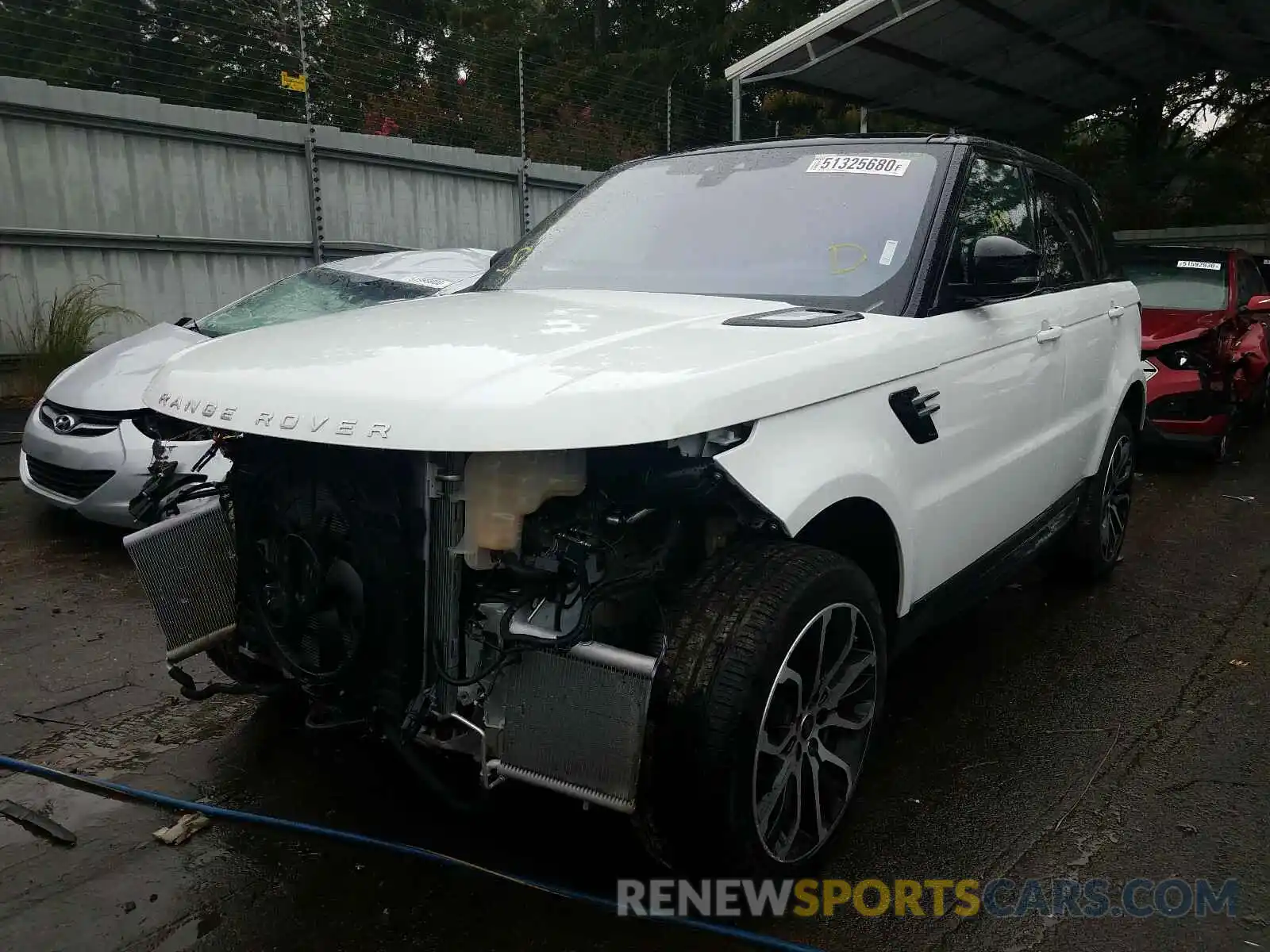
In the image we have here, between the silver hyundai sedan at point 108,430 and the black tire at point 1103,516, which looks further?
the silver hyundai sedan at point 108,430

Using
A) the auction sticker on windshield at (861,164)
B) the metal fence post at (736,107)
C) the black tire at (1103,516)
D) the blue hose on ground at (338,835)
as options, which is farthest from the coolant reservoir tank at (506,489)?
the metal fence post at (736,107)

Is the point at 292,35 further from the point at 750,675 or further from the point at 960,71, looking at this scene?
the point at 750,675

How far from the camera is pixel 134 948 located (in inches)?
91.1

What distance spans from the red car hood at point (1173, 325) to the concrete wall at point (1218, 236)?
8557mm

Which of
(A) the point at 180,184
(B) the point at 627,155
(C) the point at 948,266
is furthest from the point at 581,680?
(B) the point at 627,155

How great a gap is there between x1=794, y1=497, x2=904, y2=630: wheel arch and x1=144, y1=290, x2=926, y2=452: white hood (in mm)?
342

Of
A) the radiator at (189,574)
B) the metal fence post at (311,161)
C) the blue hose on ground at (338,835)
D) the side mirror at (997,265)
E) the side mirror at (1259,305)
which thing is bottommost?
the blue hose on ground at (338,835)

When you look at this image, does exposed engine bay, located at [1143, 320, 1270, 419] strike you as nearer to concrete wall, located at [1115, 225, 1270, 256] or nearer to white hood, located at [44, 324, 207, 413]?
white hood, located at [44, 324, 207, 413]

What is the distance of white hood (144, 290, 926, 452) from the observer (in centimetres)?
202

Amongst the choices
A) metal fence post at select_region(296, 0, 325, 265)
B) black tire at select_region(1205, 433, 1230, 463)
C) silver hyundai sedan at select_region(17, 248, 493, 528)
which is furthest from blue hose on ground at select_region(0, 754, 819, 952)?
metal fence post at select_region(296, 0, 325, 265)

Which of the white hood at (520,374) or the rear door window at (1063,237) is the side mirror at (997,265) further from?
the rear door window at (1063,237)

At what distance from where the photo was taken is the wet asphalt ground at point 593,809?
2.41 meters

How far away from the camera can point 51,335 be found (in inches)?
334

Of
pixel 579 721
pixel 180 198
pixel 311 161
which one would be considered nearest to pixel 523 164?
pixel 311 161
